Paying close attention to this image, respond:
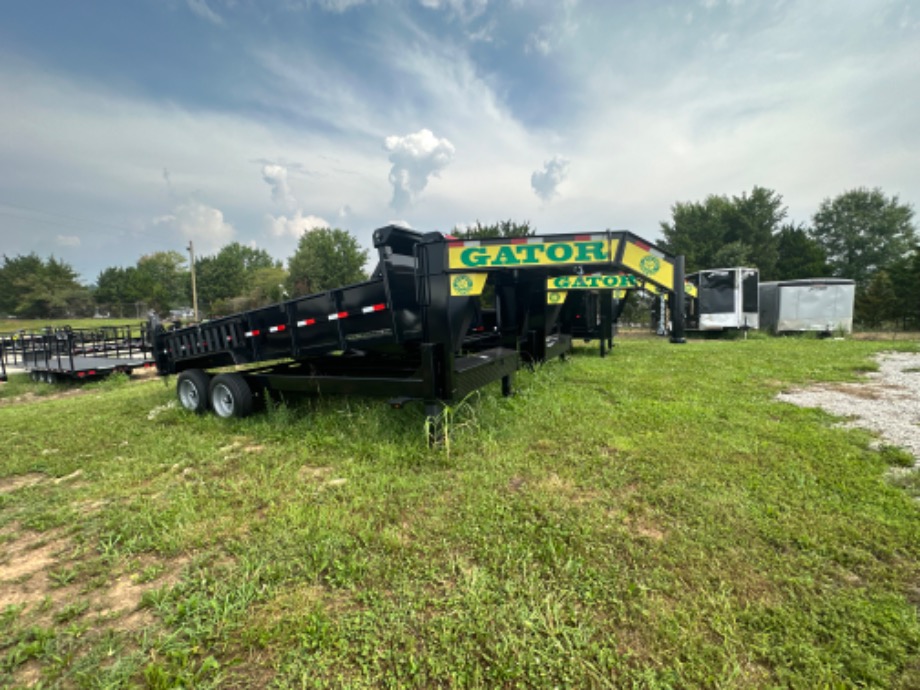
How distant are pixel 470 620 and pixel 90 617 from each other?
6.05 ft

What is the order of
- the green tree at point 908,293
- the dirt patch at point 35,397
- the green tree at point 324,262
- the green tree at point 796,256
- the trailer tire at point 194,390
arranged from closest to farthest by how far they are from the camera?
1. the trailer tire at point 194,390
2. the dirt patch at point 35,397
3. the green tree at point 908,293
4. the green tree at point 796,256
5. the green tree at point 324,262

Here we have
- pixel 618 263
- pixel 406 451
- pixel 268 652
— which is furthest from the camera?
pixel 406 451

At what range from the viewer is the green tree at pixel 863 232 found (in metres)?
37.2

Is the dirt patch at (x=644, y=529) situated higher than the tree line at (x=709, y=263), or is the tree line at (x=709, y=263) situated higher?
the tree line at (x=709, y=263)

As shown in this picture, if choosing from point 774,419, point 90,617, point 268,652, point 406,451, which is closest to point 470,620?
point 268,652

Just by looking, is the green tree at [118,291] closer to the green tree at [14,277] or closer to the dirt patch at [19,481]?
the green tree at [14,277]

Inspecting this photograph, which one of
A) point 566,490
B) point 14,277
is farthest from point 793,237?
point 14,277

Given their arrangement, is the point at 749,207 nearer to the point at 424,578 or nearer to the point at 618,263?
the point at 618,263

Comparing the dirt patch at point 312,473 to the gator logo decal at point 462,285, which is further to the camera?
the gator logo decal at point 462,285

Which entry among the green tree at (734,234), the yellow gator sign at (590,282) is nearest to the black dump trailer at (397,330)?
the yellow gator sign at (590,282)

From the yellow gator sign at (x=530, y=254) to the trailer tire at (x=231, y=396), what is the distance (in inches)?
129

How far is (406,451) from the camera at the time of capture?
3.94 m

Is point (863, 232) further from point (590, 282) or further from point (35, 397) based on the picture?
point (35, 397)

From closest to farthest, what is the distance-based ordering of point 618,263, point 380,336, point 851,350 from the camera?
point 618,263 → point 380,336 → point 851,350
